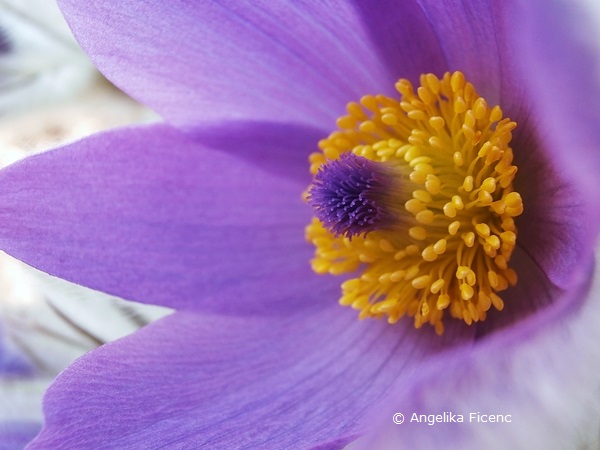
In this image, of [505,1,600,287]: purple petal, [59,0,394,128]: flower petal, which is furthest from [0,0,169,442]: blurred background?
[505,1,600,287]: purple petal

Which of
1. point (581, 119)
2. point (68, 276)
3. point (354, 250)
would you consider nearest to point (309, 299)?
point (354, 250)

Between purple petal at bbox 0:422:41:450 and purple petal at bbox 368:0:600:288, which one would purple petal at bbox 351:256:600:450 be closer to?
purple petal at bbox 368:0:600:288

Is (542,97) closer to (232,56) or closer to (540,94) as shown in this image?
(540,94)

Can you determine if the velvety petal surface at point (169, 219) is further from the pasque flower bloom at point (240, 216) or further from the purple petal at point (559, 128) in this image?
the purple petal at point (559, 128)

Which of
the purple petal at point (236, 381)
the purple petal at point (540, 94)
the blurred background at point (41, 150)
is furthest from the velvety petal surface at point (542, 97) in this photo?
the blurred background at point (41, 150)

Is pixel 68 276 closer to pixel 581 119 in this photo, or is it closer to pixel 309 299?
pixel 309 299

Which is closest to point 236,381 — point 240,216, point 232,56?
point 240,216

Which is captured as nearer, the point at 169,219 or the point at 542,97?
the point at 542,97
